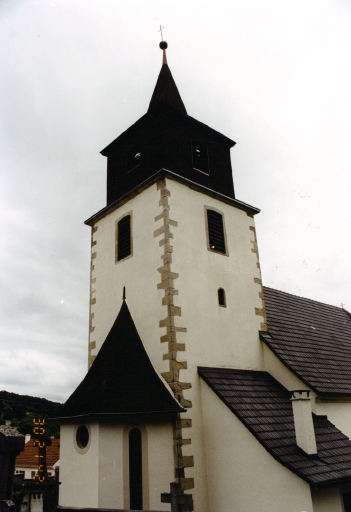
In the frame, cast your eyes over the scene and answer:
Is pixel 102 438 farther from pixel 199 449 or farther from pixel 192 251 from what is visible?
pixel 192 251

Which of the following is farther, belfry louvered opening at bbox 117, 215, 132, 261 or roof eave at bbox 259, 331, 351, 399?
belfry louvered opening at bbox 117, 215, 132, 261

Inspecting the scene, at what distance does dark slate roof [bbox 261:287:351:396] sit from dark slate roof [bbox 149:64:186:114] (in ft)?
24.9

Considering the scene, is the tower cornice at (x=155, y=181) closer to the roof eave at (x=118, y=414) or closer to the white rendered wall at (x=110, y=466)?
the roof eave at (x=118, y=414)

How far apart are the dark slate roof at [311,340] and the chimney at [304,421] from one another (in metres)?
2.39

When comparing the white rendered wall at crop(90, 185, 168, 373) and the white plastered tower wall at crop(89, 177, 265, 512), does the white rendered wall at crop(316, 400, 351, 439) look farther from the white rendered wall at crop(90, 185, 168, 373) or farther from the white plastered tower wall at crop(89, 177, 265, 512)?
the white rendered wall at crop(90, 185, 168, 373)

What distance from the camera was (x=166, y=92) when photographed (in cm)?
1438

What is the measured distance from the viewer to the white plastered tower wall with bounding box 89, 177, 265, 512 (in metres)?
9.08

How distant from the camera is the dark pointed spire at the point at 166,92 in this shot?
46.4 ft

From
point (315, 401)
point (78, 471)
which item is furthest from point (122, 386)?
point (315, 401)

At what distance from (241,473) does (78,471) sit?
10.9 ft

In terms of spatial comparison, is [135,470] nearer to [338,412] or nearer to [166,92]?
[338,412]

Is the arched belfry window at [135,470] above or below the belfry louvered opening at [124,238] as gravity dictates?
below

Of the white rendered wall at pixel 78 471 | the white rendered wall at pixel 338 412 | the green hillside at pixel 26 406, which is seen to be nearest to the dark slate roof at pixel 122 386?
the white rendered wall at pixel 78 471

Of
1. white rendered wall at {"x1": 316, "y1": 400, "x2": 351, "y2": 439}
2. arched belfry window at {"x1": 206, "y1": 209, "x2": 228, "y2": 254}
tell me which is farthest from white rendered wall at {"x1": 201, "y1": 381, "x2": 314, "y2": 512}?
arched belfry window at {"x1": 206, "y1": 209, "x2": 228, "y2": 254}
